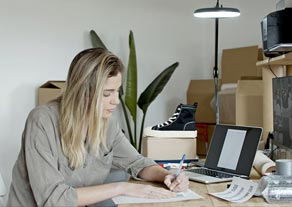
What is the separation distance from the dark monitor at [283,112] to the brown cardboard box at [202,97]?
1.47 meters

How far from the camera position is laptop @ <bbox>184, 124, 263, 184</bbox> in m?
2.16

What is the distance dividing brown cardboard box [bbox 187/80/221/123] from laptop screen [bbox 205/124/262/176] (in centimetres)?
155

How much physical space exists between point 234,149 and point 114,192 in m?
0.69

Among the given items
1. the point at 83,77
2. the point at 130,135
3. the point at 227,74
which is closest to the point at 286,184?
the point at 83,77

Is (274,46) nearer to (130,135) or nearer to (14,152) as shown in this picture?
(130,135)

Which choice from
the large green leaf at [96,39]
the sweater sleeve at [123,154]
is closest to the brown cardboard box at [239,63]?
the large green leaf at [96,39]

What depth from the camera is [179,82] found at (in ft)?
14.9

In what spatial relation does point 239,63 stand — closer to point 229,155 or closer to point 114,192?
point 229,155

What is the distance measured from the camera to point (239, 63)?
3889mm

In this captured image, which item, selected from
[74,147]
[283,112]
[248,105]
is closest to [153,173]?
[74,147]

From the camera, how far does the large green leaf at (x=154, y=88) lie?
13.4ft

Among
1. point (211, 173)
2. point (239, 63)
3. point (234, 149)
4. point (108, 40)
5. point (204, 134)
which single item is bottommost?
point (204, 134)

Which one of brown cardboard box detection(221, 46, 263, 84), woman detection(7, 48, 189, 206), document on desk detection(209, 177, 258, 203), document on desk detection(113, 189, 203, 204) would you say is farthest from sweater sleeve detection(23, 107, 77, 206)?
brown cardboard box detection(221, 46, 263, 84)

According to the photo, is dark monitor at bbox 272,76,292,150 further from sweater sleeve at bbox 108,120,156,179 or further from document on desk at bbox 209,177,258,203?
sweater sleeve at bbox 108,120,156,179
